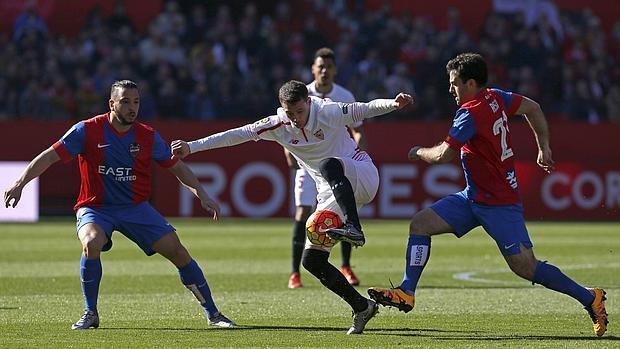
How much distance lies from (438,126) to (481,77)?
17513mm

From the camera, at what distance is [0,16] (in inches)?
1170

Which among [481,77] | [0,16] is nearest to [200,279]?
[481,77]

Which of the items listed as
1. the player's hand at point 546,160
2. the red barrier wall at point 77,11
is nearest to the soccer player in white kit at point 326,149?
the player's hand at point 546,160

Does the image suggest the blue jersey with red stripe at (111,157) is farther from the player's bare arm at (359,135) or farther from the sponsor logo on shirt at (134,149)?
the player's bare arm at (359,135)

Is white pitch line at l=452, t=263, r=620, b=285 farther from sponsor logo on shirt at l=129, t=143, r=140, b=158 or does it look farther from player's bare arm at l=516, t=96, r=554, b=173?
sponsor logo on shirt at l=129, t=143, r=140, b=158

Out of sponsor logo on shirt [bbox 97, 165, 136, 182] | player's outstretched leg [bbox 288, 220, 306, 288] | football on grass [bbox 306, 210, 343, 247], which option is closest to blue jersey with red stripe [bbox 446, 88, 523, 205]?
football on grass [bbox 306, 210, 343, 247]

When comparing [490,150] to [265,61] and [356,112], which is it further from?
[265,61]

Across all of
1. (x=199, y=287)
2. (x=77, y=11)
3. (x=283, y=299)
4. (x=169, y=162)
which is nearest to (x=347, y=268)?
(x=283, y=299)

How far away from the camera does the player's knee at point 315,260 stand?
959cm

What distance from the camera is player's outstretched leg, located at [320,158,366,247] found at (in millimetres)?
9125

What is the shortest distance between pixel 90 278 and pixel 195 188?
105 cm

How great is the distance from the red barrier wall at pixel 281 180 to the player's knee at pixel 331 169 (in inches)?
626

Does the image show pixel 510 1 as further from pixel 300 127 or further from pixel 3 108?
pixel 300 127

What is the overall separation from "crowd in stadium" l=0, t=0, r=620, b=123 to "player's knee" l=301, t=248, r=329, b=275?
17066 mm
